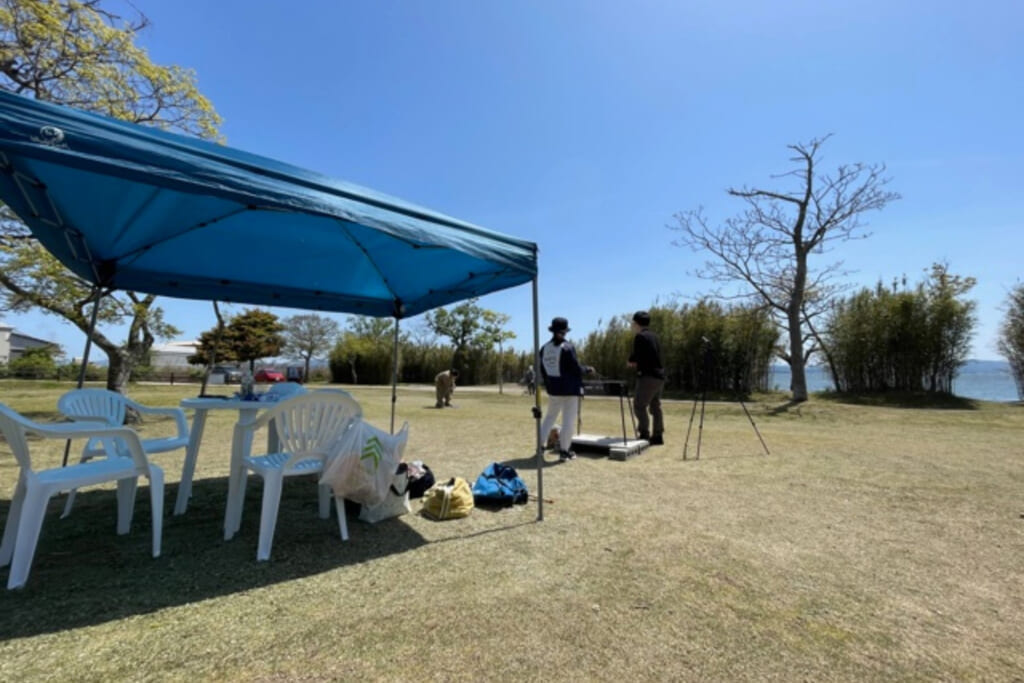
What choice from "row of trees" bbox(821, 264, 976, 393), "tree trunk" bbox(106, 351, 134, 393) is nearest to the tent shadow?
"tree trunk" bbox(106, 351, 134, 393)

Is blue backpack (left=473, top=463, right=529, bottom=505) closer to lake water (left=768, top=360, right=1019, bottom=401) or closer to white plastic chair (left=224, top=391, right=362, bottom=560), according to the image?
white plastic chair (left=224, top=391, right=362, bottom=560)

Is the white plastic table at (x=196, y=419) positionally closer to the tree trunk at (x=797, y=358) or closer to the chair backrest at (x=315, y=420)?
the chair backrest at (x=315, y=420)

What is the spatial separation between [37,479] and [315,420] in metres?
1.11

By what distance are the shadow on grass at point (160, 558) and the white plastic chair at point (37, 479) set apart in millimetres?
109

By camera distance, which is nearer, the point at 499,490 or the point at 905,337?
the point at 499,490

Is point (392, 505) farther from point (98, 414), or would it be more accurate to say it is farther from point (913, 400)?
point (913, 400)

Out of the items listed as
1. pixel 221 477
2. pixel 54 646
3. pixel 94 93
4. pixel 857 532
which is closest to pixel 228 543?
pixel 54 646

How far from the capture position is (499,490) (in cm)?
325

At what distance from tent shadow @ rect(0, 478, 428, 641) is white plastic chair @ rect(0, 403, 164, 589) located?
0.11 metres

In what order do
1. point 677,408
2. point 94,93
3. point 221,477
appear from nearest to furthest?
1. point 221,477
2. point 94,93
3. point 677,408

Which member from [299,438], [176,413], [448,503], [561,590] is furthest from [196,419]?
[561,590]

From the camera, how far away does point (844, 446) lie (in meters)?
5.88

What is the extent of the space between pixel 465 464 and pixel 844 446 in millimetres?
4923

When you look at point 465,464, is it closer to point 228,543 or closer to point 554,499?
point 554,499
